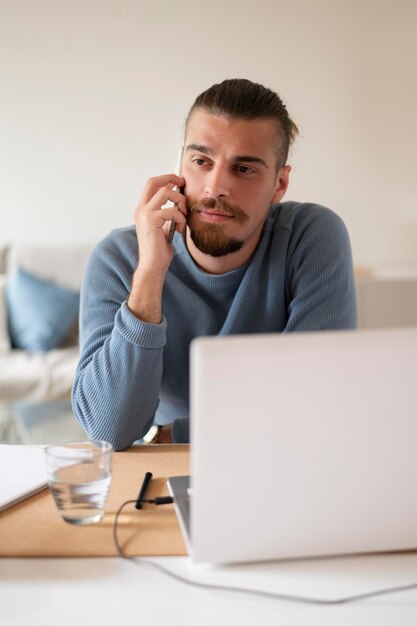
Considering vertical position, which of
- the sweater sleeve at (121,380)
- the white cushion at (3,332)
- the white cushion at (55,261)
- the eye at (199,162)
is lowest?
the white cushion at (3,332)

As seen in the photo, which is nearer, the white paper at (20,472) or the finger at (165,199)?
the white paper at (20,472)

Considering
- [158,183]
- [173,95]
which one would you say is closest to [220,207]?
[158,183]

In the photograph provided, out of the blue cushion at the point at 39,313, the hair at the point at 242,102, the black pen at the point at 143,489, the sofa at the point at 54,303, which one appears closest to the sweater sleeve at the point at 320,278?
the hair at the point at 242,102

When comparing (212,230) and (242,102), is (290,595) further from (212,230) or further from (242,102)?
(242,102)

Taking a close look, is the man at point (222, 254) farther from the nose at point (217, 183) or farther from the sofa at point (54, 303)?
the sofa at point (54, 303)

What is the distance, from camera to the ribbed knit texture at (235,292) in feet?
5.25

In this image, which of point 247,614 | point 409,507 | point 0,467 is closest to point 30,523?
point 0,467

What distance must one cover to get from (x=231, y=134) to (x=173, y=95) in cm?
226

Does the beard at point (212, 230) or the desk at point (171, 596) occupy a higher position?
the beard at point (212, 230)

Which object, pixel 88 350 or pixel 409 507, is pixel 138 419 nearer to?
pixel 88 350

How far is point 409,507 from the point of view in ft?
2.64

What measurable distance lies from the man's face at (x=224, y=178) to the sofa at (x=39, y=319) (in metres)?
1.76

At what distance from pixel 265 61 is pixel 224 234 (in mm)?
2370

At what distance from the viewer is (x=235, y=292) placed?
172cm
